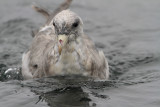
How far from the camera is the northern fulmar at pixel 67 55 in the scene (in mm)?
6340

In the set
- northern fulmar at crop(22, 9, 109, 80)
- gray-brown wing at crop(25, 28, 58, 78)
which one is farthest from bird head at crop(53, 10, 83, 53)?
gray-brown wing at crop(25, 28, 58, 78)

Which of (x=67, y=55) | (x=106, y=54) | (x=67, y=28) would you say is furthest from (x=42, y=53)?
(x=106, y=54)

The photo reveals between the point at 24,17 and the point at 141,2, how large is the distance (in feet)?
11.2

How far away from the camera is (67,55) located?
258 inches

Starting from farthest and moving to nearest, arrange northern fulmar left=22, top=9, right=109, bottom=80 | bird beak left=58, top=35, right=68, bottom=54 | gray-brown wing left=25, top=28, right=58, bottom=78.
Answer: gray-brown wing left=25, top=28, right=58, bottom=78 → northern fulmar left=22, top=9, right=109, bottom=80 → bird beak left=58, top=35, right=68, bottom=54

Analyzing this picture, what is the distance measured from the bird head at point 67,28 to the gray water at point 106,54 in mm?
685

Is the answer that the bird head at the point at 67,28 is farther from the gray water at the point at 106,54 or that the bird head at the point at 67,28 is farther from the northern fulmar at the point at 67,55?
the gray water at the point at 106,54

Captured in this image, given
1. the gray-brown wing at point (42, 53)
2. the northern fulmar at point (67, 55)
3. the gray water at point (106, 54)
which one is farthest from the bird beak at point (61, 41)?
the gray water at point (106, 54)

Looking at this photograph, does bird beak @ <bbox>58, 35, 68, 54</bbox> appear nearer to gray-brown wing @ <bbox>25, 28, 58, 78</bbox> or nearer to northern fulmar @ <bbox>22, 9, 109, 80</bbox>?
northern fulmar @ <bbox>22, 9, 109, 80</bbox>

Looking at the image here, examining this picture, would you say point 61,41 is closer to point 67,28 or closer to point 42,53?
point 67,28

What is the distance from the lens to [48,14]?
390 inches

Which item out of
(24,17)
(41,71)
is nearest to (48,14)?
(24,17)

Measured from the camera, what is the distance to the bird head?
6238 millimetres

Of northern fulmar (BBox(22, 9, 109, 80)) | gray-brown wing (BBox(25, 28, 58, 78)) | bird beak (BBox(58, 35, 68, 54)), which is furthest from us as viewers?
gray-brown wing (BBox(25, 28, 58, 78))
